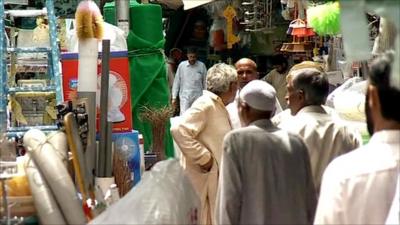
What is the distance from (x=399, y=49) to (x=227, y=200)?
4.46 feet

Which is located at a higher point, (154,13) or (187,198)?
(154,13)

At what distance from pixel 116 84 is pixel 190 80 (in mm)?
6000

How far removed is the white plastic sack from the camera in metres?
3.74

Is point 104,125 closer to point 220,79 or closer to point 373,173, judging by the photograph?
point 220,79

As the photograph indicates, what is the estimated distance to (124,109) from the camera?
6.07 metres

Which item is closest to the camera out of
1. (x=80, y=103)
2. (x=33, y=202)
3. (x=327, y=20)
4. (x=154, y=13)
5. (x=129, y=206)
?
(x=129, y=206)

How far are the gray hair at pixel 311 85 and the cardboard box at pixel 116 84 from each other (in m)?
1.57

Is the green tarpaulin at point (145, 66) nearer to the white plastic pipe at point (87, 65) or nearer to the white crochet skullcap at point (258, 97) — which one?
the white plastic pipe at point (87, 65)

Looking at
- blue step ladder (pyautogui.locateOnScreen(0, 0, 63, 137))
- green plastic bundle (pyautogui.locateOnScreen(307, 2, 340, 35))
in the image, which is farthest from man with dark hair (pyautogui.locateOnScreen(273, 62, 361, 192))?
blue step ladder (pyautogui.locateOnScreen(0, 0, 63, 137))

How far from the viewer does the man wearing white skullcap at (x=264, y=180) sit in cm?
421

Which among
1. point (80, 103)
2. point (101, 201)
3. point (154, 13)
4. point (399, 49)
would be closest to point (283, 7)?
point (154, 13)

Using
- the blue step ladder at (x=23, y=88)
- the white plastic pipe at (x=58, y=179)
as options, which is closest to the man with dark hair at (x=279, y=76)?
the blue step ladder at (x=23, y=88)

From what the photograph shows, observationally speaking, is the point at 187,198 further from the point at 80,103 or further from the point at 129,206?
the point at 80,103

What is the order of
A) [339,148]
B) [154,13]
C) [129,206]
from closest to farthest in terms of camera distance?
[129,206], [339,148], [154,13]
